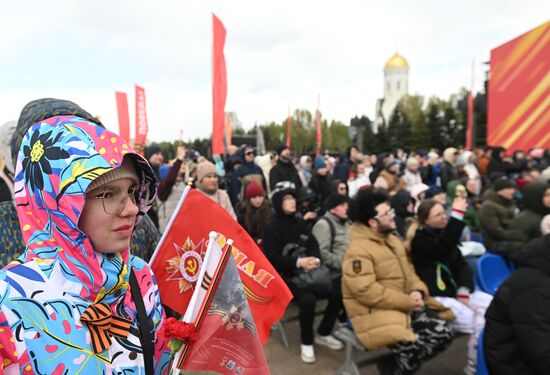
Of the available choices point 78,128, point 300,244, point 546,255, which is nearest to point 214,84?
point 300,244

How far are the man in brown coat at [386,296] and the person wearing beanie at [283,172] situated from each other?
4235 millimetres

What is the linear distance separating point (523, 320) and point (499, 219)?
3.54 m

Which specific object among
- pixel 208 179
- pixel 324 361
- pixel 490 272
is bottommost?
pixel 324 361

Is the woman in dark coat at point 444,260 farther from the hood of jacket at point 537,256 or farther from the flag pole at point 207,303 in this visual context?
the flag pole at point 207,303

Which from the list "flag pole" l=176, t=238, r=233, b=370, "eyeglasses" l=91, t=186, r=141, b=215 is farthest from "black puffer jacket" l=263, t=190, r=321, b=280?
"eyeglasses" l=91, t=186, r=141, b=215

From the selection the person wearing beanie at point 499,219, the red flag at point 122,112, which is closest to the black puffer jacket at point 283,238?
the person wearing beanie at point 499,219

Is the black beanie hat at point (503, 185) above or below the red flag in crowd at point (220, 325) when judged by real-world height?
above

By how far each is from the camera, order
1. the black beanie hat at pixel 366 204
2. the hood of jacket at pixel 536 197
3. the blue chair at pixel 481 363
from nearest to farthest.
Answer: the blue chair at pixel 481 363 < the black beanie hat at pixel 366 204 < the hood of jacket at pixel 536 197

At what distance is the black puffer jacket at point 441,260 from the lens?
4.16 metres

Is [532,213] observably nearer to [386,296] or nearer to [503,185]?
[503,185]

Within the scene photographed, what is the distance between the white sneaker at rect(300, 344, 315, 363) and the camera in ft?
14.4

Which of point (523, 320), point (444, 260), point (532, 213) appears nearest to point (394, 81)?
point (532, 213)

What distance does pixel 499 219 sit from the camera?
234 inches

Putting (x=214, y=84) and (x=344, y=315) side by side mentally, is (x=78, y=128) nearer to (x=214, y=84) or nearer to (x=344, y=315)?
(x=344, y=315)
